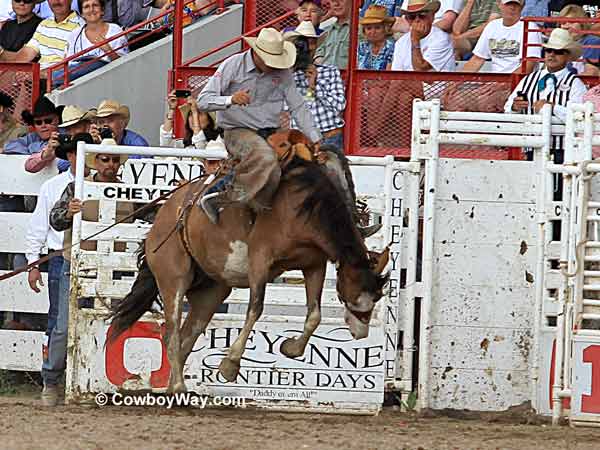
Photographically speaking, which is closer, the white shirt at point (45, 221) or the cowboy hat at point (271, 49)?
the cowboy hat at point (271, 49)

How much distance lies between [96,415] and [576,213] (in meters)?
3.51

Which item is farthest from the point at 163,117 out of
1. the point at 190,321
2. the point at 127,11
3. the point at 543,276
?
the point at 543,276

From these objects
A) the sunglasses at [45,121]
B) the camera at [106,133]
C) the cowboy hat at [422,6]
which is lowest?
the camera at [106,133]

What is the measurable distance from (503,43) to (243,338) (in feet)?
15.2

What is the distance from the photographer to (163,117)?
13414 mm

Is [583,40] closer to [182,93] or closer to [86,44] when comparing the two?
[182,93]

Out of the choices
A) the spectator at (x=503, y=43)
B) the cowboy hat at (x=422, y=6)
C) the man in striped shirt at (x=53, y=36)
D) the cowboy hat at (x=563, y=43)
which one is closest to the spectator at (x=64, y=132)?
the man in striped shirt at (x=53, y=36)

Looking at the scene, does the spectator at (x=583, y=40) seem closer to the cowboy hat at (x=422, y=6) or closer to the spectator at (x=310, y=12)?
the cowboy hat at (x=422, y=6)

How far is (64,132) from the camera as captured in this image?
1148cm

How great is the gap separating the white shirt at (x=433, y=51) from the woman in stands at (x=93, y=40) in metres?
2.79

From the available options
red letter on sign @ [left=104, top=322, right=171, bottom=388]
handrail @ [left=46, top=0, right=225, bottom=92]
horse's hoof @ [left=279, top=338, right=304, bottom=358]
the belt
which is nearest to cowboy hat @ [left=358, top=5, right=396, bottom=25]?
the belt

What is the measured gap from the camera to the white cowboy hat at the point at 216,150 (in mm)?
9766

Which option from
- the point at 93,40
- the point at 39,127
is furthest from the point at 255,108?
the point at 93,40

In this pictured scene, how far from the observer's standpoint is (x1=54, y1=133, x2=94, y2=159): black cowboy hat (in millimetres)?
10656
